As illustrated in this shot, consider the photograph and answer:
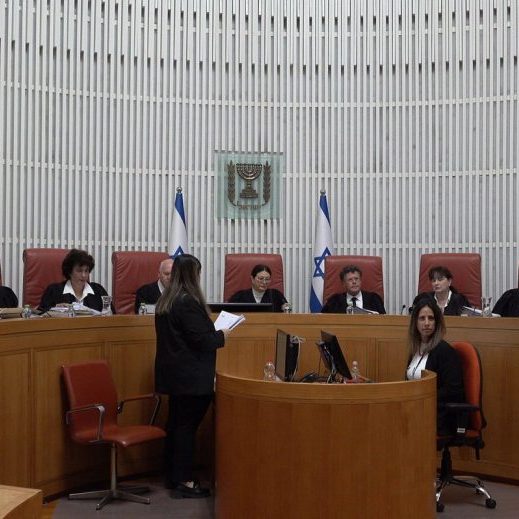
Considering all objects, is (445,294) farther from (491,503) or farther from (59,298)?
(59,298)

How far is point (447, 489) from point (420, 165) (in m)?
4.60

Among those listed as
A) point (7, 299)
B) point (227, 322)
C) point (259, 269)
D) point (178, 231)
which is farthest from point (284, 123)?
point (227, 322)

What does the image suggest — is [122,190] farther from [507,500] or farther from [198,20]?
[507,500]

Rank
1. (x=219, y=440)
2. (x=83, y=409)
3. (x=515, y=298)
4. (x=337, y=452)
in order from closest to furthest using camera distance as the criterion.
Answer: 1. (x=337, y=452)
2. (x=219, y=440)
3. (x=83, y=409)
4. (x=515, y=298)

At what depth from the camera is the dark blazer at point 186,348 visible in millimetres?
4801

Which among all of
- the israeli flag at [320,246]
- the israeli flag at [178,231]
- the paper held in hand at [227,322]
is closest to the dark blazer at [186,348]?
the paper held in hand at [227,322]

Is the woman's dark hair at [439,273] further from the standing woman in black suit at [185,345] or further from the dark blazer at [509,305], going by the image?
the standing woman in black suit at [185,345]

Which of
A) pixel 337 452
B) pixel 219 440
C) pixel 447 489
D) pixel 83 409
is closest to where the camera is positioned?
pixel 337 452

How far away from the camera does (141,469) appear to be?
220 inches

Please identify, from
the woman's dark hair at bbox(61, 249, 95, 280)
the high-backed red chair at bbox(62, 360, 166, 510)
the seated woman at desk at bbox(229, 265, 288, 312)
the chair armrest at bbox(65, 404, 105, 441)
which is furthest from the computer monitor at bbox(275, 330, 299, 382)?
the seated woman at desk at bbox(229, 265, 288, 312)

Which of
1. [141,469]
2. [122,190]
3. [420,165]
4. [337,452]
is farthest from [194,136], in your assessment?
[337,452]

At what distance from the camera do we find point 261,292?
710 cm

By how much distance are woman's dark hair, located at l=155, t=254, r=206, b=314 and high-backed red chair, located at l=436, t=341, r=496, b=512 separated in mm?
1688

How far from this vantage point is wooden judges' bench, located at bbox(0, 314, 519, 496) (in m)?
4.65
